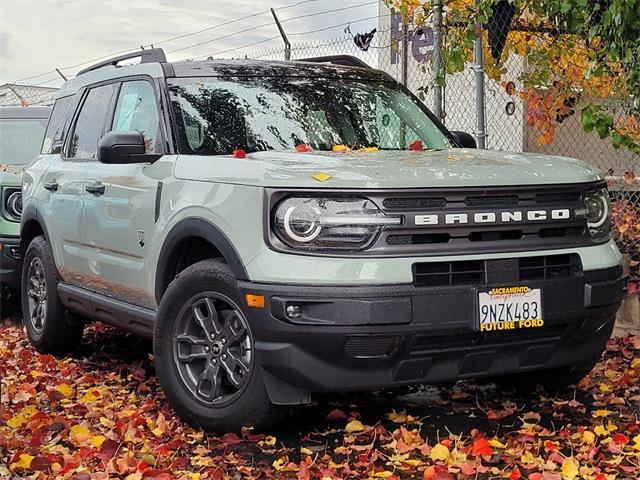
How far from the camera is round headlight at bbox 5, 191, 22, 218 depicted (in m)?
8.30

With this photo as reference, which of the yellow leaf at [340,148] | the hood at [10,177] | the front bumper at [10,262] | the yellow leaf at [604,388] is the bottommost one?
the yellow leaf at [604,388]

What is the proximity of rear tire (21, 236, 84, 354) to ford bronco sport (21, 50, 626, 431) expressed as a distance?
45.9 inches

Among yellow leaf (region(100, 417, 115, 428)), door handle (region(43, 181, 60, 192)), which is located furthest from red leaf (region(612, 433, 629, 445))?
door handle (region(43, 181, 60, 192))

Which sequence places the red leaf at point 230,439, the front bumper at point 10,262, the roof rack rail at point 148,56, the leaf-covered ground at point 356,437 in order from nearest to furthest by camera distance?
the leaf-covered ground at point 356,437 → the red leaf at point 230,439 → the roof rack rail at point 148,56 → the front bumper at point 10,262

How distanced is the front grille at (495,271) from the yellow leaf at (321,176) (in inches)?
21.4

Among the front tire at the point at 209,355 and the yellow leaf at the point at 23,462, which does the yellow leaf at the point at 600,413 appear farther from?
the yellow leaf at the point at 23,462

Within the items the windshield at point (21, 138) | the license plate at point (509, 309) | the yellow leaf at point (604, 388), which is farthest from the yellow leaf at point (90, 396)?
the windshield at point (21, 138)

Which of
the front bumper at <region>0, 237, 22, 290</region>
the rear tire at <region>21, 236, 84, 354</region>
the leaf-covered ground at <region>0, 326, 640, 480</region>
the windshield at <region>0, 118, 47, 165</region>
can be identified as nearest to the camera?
the leaf-covered ground at <region>0, 326, 640, 480</region>

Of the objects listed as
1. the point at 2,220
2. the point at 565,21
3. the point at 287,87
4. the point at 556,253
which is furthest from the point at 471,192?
the point at 2,220

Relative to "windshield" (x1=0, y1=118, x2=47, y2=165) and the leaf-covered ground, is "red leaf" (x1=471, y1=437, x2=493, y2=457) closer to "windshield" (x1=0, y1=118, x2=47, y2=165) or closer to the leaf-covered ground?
the leaf-covered ground

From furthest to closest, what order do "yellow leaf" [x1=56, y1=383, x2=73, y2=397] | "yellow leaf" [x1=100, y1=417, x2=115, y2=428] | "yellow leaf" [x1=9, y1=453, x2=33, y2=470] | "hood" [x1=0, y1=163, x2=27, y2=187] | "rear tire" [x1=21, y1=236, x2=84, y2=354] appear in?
"hood" [x1=0, y1=163, x2=27, y2=187], "rear tire" [x1=21, y1=236, x2=84, y2=354], "yellow leaf" [x1=56, y1=383, x2=73, y2=397], "yellow leaf" [x1=100, y1=417, x2=115, y2=428], "yellow leaf" [x1=9, y1=453, x2=33, y2=470]

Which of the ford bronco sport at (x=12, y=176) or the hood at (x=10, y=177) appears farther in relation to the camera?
the hood at (x=10, y=177)

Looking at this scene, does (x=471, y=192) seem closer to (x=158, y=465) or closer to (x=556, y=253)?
(x=556, y=253)

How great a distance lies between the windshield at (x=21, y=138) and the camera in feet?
31.3
